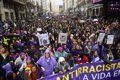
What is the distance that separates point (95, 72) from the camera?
8.87 meters

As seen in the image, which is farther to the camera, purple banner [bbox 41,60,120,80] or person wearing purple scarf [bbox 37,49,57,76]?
person wearing purple scarf [bbox 37,49,57,76]

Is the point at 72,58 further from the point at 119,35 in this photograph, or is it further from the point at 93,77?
the point at 119,35

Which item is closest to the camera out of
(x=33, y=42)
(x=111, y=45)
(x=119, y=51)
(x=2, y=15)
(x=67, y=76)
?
(x=67, y=76)

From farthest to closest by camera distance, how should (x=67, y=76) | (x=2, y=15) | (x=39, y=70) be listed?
(x=2, y=15), (x=39, y=70), (x=67, y=76)

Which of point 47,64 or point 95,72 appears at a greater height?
point 47,64

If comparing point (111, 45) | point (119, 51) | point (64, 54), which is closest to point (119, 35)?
point (111, 45)

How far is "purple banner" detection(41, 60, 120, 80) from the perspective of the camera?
862 centimetres

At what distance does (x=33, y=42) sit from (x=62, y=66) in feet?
18.3

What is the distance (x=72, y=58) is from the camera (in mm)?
10203

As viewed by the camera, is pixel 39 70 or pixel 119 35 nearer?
pixel 39 70

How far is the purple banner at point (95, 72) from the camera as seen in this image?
28.3 ft

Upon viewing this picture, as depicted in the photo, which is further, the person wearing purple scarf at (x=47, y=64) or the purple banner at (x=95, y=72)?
the person wearing purple scarf at (x=47, y=64)

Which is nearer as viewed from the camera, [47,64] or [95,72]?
[95,72]

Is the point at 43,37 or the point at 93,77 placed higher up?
the point at 43,37
